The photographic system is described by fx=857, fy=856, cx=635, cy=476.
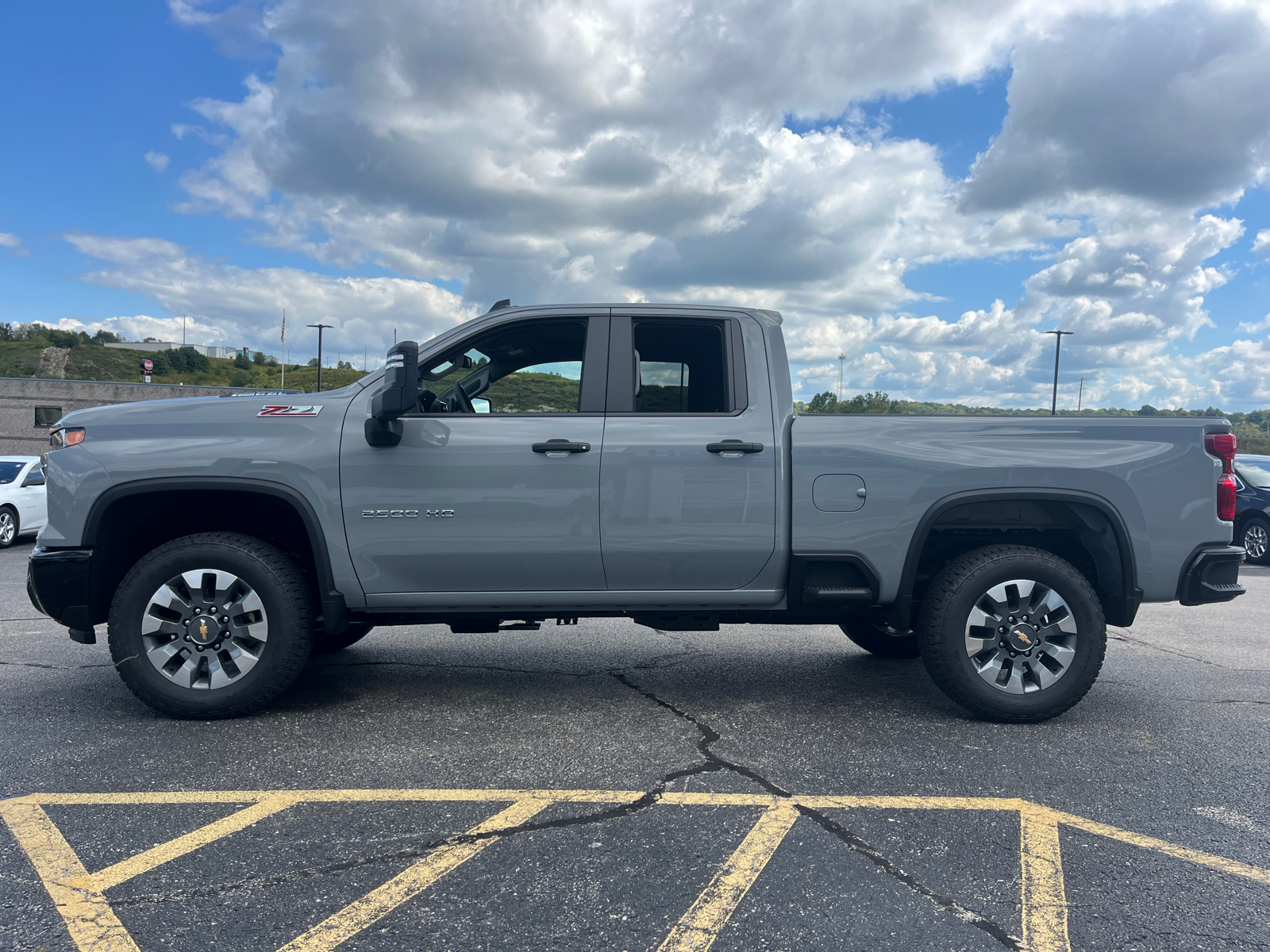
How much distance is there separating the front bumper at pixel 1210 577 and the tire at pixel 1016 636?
0.47 meters

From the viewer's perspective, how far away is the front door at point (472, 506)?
4.19 meters

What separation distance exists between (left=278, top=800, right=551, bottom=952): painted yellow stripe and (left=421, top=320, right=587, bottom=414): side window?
6.70 ft

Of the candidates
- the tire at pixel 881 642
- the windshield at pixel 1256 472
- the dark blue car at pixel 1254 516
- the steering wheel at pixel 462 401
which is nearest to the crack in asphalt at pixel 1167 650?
the tire at pixel 881 642

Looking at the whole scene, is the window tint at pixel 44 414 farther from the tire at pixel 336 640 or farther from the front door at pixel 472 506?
the front door at pixel 472 506

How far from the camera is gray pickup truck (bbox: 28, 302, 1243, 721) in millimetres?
4188

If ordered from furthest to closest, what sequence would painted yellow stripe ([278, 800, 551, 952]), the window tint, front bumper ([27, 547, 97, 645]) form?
1. the window tint
2. front bumper ([27, 547, 97, 645])
3. painted yellow stripe ([278, 800, 551, 952])

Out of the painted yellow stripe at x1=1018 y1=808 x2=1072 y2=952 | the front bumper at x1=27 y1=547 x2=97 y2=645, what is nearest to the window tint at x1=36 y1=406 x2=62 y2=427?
the front bumper at x1=27 y1=547 x2=97 y2=645

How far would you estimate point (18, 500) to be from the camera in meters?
13.4

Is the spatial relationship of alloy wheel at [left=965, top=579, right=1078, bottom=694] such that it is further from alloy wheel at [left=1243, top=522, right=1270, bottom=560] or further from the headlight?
alloy wheel at [left=1243, top=522, right=1270, bottom=560]

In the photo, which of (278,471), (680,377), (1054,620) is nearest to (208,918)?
(278,471)

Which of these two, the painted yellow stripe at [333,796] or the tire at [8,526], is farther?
the tire at [8,526]

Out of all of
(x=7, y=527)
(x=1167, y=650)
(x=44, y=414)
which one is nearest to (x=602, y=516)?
(x=1167, y=650)

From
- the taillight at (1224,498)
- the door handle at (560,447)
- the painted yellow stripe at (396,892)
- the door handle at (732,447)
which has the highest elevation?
the door handle at (732,447)

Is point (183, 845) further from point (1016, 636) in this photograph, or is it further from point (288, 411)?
point (1016, 636)
